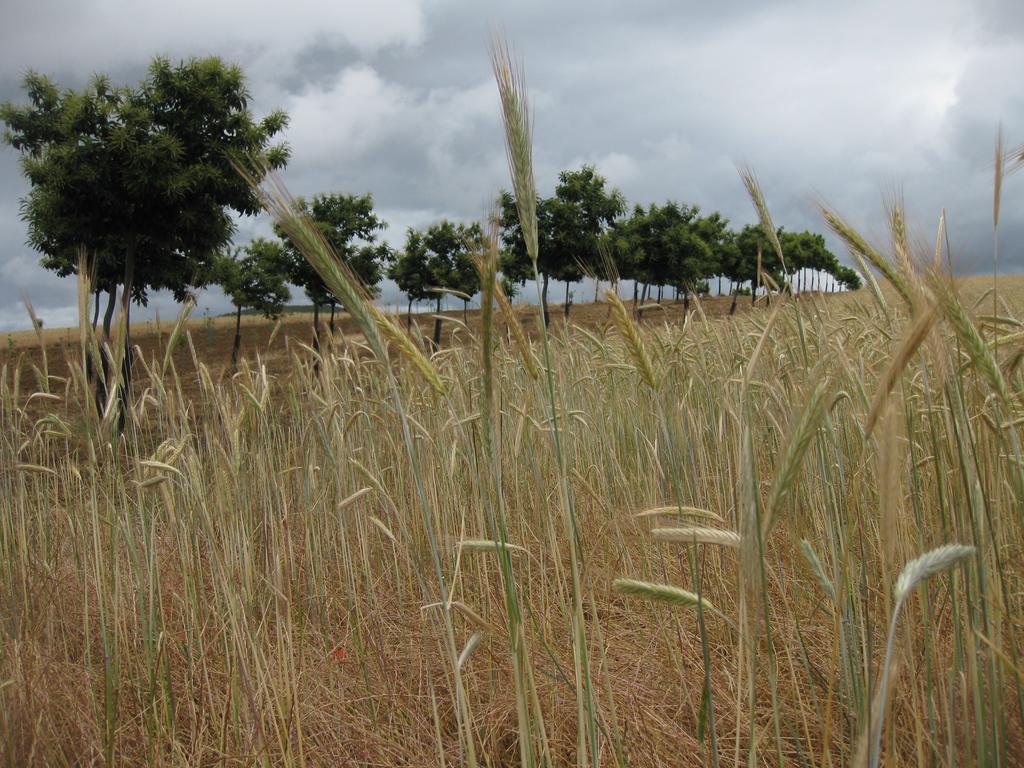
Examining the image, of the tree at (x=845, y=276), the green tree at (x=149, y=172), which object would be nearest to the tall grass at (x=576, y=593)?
the green tree at (x=149, y=172)

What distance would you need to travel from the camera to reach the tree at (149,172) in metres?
14.6

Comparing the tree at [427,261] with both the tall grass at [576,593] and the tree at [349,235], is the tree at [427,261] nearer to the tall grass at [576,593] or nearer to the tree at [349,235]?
the tree at [349,235]

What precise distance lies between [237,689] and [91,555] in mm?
1881

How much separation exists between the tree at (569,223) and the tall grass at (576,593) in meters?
29.1

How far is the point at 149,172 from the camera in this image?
14.4m

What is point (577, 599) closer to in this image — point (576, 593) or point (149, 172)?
point (576, 593)

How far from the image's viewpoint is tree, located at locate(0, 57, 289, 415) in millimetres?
14578

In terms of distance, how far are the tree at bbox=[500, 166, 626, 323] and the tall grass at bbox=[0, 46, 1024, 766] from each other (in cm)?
2905

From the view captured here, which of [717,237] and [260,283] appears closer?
[260,283]

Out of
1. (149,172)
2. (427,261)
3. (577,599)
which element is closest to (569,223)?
(427,261)

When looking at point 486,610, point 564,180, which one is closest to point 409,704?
point 486,610

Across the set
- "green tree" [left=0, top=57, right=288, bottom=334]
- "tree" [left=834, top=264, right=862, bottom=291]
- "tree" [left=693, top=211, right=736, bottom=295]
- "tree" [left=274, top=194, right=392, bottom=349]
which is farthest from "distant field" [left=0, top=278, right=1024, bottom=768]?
"tree" [left=834, top=264, right=862, bottom=291]

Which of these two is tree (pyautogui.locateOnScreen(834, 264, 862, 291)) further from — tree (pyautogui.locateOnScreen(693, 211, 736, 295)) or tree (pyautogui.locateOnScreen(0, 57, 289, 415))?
tree (pyautogui.locateOnScreen(0, 57, 289, 415))

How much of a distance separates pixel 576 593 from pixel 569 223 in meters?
32.1
